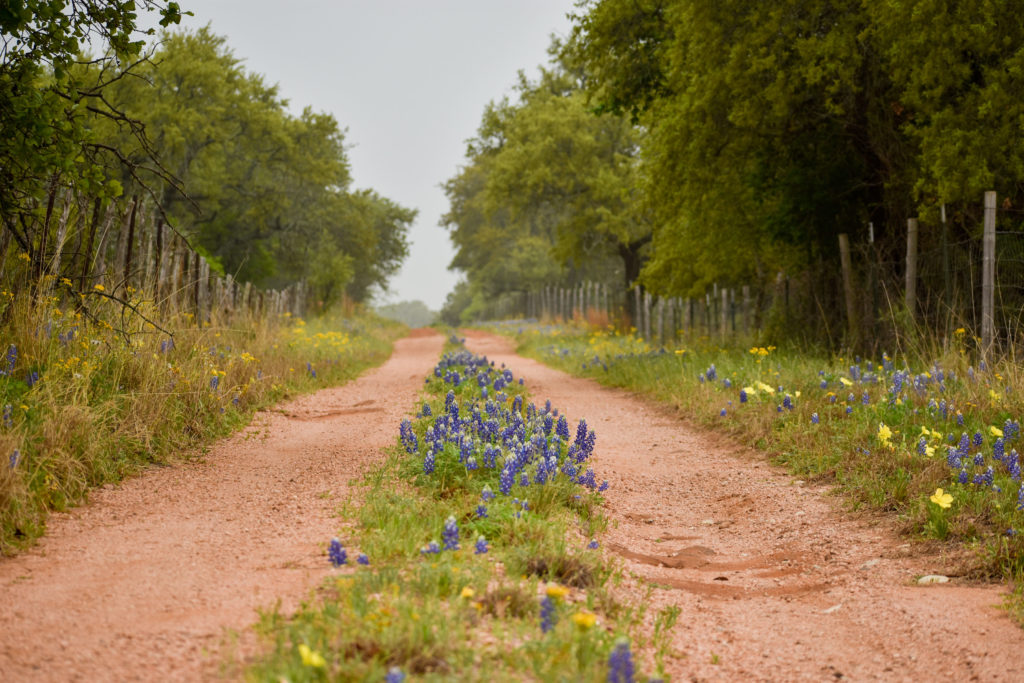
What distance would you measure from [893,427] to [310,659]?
20.1ft

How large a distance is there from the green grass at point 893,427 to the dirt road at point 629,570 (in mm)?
276

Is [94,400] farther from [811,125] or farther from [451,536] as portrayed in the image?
[811,125]

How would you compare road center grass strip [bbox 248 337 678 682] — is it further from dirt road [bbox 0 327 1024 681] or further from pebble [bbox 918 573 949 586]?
pebble [bbox 918 573 949 586]

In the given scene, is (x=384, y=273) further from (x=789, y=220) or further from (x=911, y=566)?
(x=911, y=566)

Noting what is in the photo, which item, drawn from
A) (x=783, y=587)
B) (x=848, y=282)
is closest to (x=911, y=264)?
(x=848, y=282)

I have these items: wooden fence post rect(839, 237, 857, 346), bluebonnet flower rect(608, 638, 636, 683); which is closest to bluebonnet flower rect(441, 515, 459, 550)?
bluebonnet flower rect(608, 638, 636, 683)

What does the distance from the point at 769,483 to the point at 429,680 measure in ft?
16.0

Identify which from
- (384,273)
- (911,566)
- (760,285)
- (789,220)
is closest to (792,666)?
(911,566)

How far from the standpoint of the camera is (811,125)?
47.2 feet

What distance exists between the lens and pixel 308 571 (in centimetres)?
397

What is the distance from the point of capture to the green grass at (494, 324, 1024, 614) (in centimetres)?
535

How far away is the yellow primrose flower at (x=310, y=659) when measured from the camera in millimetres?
2660

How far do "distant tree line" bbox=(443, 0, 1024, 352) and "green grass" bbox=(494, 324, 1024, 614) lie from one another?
2588 millimetres

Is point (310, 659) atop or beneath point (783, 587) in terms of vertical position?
atop
